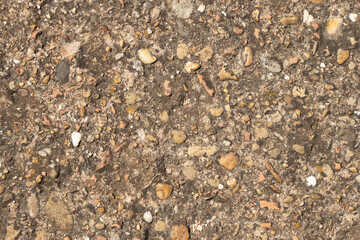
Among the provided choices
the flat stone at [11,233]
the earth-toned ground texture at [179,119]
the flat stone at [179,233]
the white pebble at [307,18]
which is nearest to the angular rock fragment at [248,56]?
the earth-toned ground texture at [179,119]

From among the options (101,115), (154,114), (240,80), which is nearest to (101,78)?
(101,115)

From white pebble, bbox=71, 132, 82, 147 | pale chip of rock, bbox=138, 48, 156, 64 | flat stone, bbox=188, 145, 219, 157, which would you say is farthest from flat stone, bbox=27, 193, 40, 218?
pale chip of rock, bbox=138, 48, 156, 64

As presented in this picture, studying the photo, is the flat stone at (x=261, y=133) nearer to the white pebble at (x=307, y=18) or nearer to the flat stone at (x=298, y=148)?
the flat stone at (x=298, y=148)

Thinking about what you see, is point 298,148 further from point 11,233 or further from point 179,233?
point 11,233

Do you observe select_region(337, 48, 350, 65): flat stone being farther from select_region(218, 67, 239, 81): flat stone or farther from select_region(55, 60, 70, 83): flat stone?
select_region(55, 60, 70, 83): flat stone

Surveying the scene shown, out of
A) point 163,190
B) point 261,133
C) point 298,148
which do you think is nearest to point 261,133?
point 261,133

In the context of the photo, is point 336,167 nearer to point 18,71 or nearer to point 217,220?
point 217,220

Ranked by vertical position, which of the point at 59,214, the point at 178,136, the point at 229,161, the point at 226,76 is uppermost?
the point at 226,76
